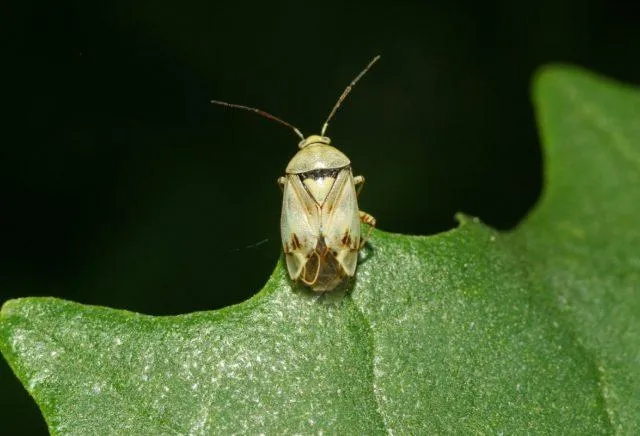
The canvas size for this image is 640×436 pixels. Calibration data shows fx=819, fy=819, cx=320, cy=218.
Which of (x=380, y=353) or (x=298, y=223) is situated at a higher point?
(x=298, y=223)

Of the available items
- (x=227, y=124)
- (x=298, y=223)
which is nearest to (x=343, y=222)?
(x=298, y=223)

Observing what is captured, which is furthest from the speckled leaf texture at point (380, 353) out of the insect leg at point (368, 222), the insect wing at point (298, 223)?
the insect wing at point (298, 223)

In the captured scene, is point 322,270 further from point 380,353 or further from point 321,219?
point 380,353

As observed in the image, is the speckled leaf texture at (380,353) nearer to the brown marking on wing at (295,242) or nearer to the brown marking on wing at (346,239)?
the brown marking on wing at (346,239)

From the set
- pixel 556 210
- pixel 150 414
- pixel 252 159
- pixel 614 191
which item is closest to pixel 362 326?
pixel 150 414

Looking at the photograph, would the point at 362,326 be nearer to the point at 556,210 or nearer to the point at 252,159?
the point at 556,210

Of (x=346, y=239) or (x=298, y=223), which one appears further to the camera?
(x=298, y=223)

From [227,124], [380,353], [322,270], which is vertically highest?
[322,270]
